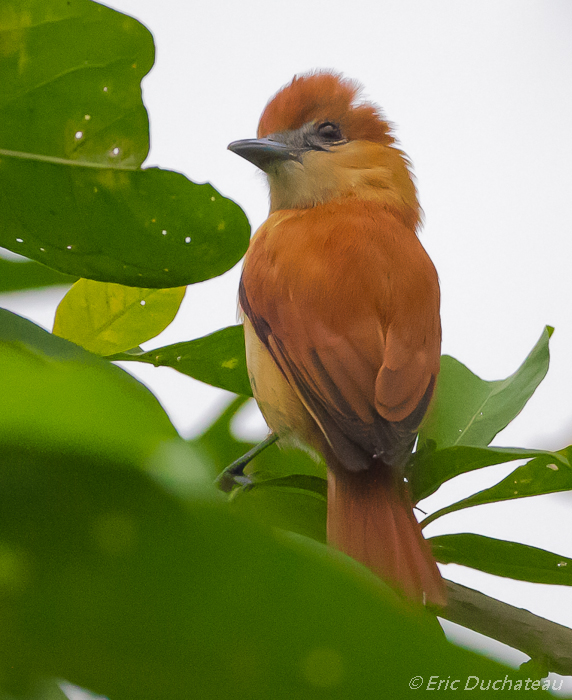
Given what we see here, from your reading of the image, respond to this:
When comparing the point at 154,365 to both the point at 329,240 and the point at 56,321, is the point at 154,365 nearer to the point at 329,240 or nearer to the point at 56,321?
the point at 56,321

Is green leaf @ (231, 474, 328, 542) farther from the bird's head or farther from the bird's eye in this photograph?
the bird's eye

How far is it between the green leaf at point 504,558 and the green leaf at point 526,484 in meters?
0.04

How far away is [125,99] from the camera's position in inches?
20.4

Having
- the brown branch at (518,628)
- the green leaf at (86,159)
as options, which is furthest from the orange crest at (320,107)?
the brown branch at (518,628)

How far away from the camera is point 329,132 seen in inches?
56.6

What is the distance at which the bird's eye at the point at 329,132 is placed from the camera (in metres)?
1.43

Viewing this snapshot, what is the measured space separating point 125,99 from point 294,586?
1.46 ft

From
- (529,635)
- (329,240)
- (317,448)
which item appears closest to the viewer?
(529,635)

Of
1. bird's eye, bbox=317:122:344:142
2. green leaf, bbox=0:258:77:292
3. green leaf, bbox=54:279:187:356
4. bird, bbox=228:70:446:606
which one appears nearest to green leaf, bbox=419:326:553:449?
bird, bbox=228:70:446:606

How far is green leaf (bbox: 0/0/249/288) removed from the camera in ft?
1.59

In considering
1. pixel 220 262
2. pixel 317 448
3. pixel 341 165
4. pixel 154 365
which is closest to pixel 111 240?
pixel 220 262

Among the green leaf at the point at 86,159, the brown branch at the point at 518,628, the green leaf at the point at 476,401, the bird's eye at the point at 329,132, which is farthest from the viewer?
the bird's eye at the point at 329,132

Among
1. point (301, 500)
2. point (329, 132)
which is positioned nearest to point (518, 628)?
point (301, 500)

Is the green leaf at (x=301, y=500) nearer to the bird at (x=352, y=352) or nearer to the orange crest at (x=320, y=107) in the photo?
the bird at (x=352, y=352)
